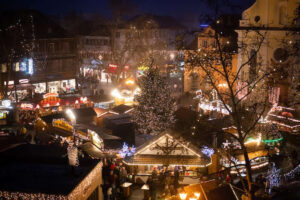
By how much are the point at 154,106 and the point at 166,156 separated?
8070 mm

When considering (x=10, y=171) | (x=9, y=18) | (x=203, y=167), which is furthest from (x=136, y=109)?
(x=9, y=18)

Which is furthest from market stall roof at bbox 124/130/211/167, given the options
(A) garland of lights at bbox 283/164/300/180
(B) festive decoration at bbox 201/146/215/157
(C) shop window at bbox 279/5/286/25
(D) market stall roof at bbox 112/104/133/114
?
(C) shop window at bbox 279/5/286/25

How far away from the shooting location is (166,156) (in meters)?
14.1

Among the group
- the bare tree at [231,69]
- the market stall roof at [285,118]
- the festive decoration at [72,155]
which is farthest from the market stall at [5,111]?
the market stall roof at [285,118]

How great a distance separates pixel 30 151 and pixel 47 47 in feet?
103

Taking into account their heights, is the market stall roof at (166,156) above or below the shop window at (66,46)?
below

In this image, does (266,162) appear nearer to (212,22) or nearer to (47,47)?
(212,22)

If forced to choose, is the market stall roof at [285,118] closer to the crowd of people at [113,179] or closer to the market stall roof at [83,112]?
the crowd of people at [113,179]

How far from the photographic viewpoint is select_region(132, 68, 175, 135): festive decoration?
21.8m

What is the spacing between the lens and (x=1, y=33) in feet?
85.2

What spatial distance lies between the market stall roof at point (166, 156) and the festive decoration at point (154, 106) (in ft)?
23.7

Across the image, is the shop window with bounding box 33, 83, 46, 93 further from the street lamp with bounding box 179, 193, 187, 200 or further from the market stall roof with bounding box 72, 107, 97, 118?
the street lamp with bounding box 179, 193, 187, 200

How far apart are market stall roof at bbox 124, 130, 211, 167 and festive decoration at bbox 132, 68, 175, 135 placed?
7.21 m

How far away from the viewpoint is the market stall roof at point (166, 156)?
45.5ft
